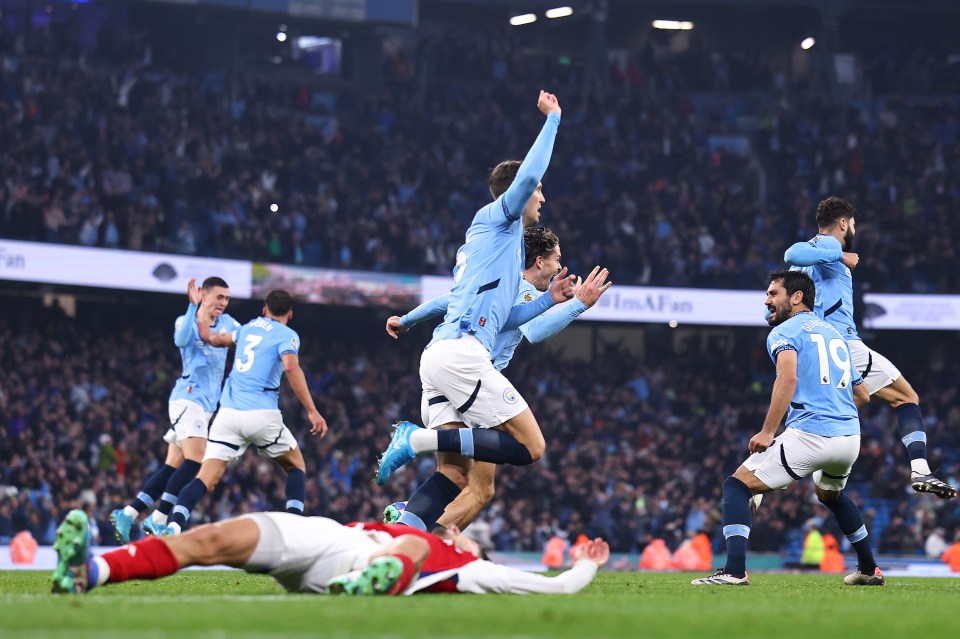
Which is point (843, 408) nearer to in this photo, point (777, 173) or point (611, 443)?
point (611, 443)

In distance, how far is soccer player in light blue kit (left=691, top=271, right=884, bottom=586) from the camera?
9.25 m

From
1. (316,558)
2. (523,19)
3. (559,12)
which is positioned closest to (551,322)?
(316,558)

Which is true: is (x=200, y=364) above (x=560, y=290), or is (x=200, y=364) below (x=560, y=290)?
below

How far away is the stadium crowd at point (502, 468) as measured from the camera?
23.7 meters

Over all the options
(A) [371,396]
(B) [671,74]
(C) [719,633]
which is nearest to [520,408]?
(C) [719,633]

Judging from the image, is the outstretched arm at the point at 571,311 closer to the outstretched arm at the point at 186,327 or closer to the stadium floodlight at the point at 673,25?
the outstretched arm at the point at 186,327

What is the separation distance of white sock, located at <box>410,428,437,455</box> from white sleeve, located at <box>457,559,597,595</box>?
1546 mm

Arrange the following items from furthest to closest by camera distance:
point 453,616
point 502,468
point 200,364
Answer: point 502,468 < point 200,364 < point 453,616

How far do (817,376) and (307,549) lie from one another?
4675 millimetres

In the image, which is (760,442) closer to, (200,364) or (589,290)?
(589,290)

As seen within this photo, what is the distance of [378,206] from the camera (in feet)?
99.0

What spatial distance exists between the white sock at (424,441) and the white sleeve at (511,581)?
5.07 feet

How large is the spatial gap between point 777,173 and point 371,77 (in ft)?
36.3

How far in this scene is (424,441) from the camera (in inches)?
316
